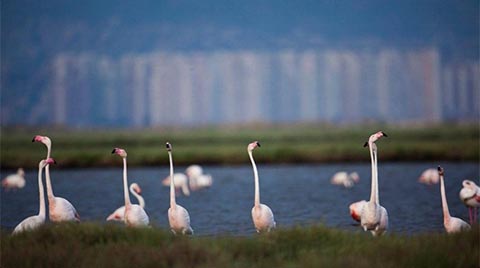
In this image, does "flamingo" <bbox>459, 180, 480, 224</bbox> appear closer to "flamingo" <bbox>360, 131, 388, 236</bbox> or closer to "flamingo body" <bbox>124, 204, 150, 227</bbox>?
"flamingo" <bbox>360, 131, 388, 236</bbox>

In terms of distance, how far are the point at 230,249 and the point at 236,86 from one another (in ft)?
348

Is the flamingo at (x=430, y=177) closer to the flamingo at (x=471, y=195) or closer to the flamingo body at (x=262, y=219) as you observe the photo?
the flamingo at (x=471, y=195)

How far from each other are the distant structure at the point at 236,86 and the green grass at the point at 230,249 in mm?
90971

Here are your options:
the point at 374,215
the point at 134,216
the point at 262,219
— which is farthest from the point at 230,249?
the point at 134,216

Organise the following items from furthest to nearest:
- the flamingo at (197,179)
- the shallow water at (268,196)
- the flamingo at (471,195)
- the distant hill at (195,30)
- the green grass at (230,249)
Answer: the distant hill at (195,30)
the flamingo at (197,179)
the shallow water at (268,196)
the flamingo at (471,195)
the green grass at (230,249)

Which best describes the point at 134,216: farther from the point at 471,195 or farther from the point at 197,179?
the point at 197,179

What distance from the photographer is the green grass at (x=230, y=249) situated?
28.6 ft

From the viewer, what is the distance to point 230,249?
938 cm

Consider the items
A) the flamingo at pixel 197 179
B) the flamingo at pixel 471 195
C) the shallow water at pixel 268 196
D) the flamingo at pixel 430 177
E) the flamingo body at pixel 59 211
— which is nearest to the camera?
the flamingo body at pixel 59 211

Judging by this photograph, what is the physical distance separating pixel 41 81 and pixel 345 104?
34470 millimetres

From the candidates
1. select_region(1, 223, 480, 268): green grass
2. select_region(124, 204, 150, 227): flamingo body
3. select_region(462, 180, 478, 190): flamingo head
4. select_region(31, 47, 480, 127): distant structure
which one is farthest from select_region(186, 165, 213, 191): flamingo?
select_region(31, 47, 480, 127): distant structure

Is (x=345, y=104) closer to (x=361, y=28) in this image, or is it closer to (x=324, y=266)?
(x=361, y=28)

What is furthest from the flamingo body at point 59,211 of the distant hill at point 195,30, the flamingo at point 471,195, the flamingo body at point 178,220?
the distant hill at point 195,30

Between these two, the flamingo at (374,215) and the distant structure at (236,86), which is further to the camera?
the distant structure at (236,86)
